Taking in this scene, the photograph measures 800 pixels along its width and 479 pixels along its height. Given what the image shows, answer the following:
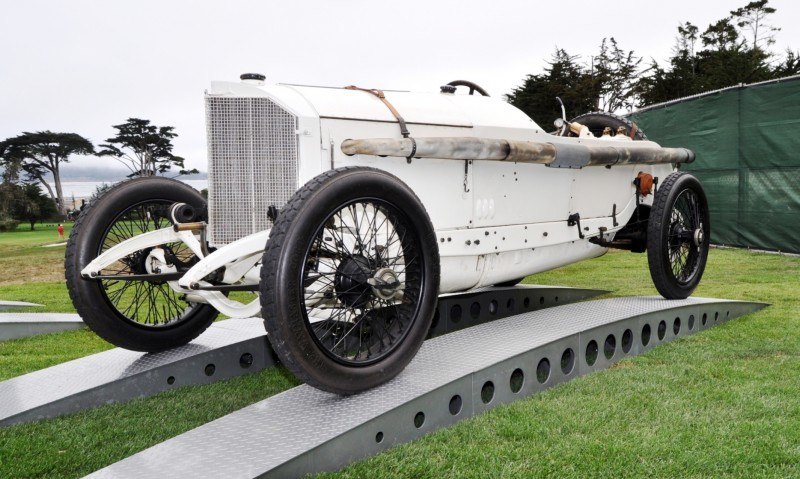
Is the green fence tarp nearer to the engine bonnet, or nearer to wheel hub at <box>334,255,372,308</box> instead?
the engine bonnet

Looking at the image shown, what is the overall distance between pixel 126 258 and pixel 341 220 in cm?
162

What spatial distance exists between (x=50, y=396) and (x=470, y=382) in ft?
6.80

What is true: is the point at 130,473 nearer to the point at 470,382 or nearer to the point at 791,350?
the point at 470,382

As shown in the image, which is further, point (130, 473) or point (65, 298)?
point (65, 298)

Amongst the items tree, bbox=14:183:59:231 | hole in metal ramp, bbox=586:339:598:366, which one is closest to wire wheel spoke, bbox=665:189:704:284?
hole in metal ramp, bbox=586:339:598:366

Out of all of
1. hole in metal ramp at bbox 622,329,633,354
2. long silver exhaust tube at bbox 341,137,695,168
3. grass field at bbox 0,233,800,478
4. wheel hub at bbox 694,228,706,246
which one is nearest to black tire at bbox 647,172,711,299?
wheel hub at bbox 694,228,706,246

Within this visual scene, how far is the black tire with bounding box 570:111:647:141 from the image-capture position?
544 centimetres

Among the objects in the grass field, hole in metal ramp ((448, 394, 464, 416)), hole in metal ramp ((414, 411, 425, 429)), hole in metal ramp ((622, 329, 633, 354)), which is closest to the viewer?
the grass field

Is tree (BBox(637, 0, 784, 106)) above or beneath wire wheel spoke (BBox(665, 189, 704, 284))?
above

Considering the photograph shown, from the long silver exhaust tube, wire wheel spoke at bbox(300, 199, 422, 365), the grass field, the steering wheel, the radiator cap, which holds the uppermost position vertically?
the steering wheel

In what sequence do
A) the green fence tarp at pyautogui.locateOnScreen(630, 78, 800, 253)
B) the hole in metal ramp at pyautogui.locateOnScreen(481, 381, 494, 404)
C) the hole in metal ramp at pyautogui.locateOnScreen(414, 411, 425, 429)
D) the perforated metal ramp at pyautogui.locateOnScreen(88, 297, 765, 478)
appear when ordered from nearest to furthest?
1. the perforated metal ramp at pyautogui.locateOnScreen(88, 297, 765, 478)
2. the hole in metal ramp at pyautogui.locateOnScreen(414, 411, 425, 429)
3. the hole in metal ramp at pyautogui.locateOnScreen(481, 381, 494, 404)
4. the green fence tarp at pyautogui.locateOnScreen(630, 78, 800, 253)

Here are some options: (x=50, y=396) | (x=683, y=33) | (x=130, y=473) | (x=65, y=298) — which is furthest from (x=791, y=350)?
(x=683, y=33)

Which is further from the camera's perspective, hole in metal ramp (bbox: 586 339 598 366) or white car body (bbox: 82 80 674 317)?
hole in metal ramp (bbox: 586 339 598 366)

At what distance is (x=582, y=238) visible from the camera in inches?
183
